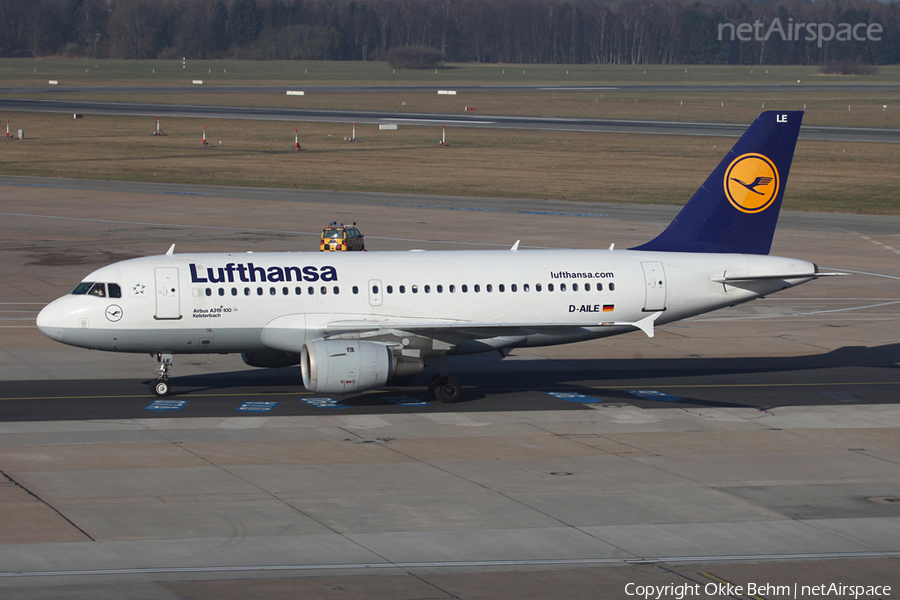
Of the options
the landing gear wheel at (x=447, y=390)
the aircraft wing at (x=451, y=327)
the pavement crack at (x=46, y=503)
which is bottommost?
the pavement crack at (x=46, y=503)

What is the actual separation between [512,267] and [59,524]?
17.0 metres

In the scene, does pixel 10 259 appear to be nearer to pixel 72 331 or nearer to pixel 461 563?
pixel 72 331

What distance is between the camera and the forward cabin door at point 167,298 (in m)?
32.4

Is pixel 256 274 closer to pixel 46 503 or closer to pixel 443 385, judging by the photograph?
pixel 443 385

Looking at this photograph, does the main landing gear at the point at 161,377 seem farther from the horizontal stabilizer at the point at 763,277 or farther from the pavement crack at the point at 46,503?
the horizontal stabilizer at the point at 763,277

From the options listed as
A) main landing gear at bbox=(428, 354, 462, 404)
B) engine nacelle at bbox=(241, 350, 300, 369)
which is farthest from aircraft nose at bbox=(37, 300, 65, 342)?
main landing gear at bbox=(428, 354, 462, 404)

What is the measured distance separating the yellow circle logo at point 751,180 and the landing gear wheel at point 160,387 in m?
20.0

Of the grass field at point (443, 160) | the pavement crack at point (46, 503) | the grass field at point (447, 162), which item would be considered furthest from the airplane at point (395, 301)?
the grass field at point (443, 160)

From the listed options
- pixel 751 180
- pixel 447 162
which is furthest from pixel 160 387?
pixel 447 162

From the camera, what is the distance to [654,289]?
35094mm

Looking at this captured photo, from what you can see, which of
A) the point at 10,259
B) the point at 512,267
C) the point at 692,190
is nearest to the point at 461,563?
the point at 512,267

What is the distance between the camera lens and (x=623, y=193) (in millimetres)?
87312

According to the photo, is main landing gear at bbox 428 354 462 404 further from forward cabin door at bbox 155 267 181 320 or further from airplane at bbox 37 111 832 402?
forward cabin door at bbox 155 267 181 320

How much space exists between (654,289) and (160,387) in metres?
16.2
